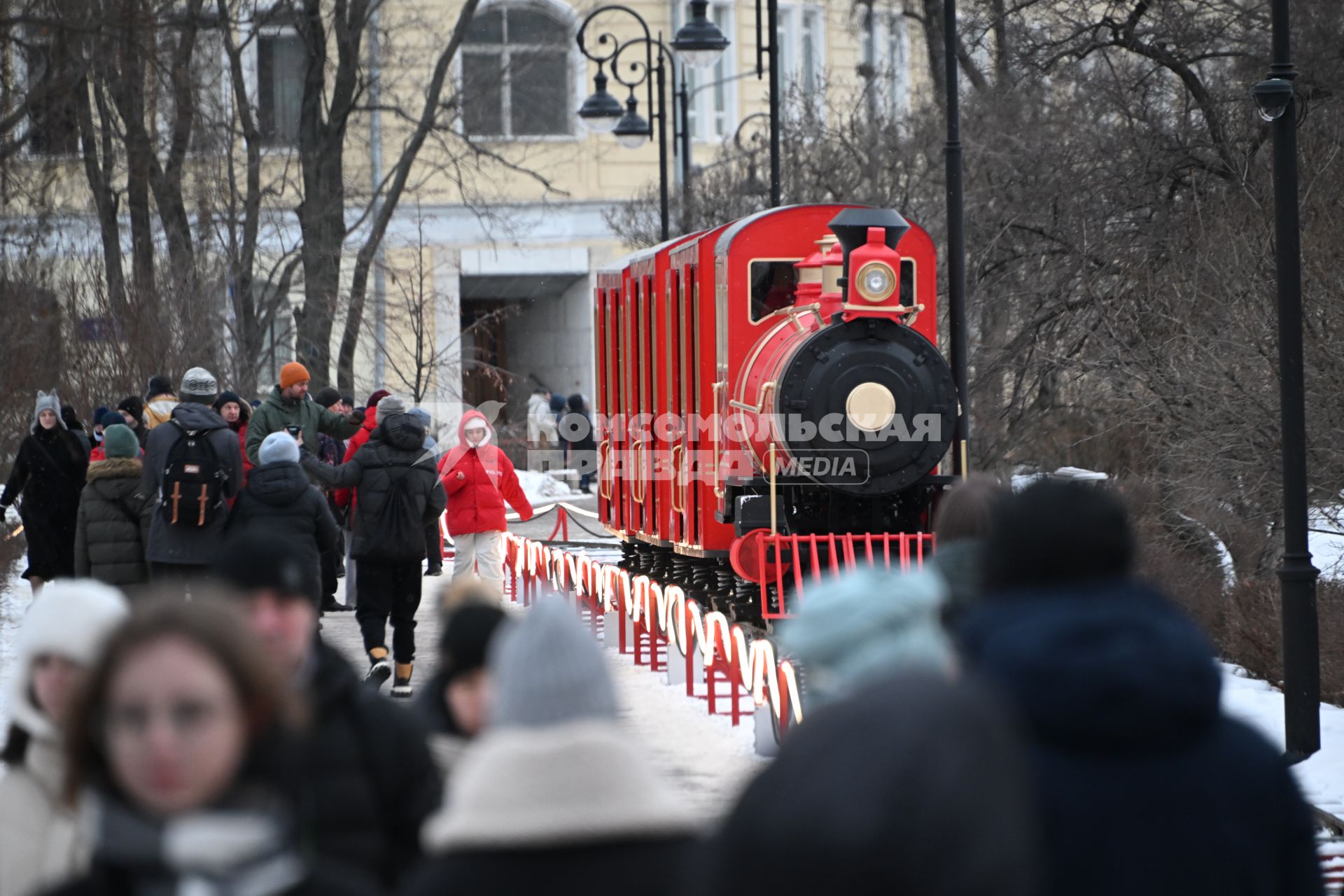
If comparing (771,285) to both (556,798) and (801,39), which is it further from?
(801,39)

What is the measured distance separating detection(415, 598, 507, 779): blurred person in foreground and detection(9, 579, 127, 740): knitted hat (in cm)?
65

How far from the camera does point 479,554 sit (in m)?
13.0

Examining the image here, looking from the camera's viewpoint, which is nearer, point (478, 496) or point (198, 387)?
point (198, 387)

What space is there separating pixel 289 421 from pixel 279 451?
12.6 feet

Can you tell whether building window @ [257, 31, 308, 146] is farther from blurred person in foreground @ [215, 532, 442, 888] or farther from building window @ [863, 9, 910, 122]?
blurred person in foreground @ [215, 532, 442, 888]

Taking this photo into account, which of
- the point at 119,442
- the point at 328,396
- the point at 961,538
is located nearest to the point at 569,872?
the point at 961,538

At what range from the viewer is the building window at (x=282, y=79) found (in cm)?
3602

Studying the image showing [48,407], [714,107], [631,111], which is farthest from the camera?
[714,107]

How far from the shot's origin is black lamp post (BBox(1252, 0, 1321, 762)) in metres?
9.27

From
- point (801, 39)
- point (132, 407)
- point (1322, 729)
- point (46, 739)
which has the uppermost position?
point (801, 39)

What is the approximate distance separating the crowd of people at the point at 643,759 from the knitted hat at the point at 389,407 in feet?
22.9

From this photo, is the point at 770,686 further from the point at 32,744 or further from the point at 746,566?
the point at 32,744

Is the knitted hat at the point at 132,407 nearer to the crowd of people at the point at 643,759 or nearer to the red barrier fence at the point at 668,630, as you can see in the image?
the red barrier fence at the point at 668,630

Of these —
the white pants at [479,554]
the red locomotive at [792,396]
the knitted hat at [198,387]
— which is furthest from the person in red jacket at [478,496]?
the knitted hat at [198,387]
